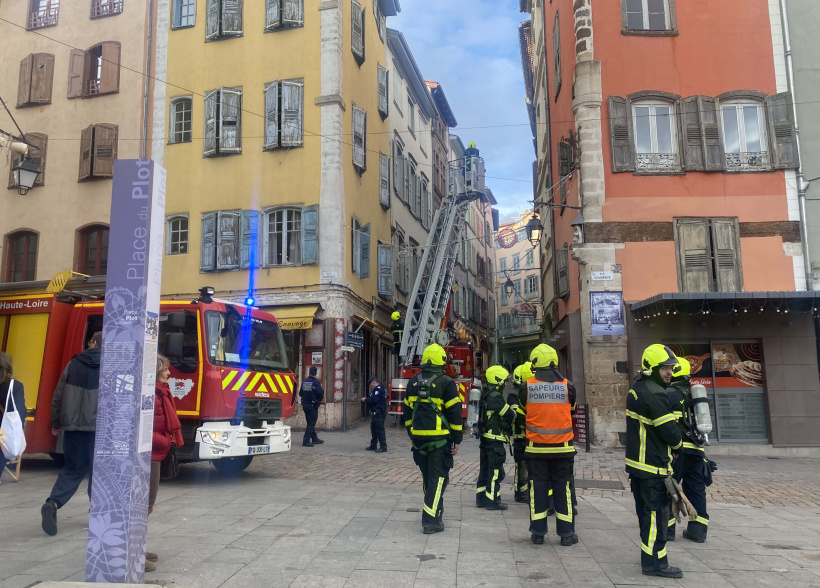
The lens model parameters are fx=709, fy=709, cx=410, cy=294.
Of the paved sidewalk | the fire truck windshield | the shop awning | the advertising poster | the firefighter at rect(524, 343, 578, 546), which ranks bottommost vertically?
the paved sidewalk

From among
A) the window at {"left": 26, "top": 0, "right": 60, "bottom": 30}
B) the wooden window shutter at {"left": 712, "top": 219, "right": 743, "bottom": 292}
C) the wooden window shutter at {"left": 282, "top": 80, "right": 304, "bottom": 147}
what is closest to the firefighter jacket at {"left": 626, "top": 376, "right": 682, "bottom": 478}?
the wooden window shutter at {"left": 712, "top": 219, "right": 743, "bottom": 292}

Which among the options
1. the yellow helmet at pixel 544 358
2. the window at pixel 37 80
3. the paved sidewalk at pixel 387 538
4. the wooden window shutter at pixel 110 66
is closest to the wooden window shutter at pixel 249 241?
the wooden window shutter at pixel 110 66

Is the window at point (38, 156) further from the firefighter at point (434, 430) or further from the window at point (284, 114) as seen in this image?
the firefighter at point (434, 430)

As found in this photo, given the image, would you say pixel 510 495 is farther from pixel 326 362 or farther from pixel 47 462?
pixel 326 362

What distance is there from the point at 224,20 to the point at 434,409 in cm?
1825

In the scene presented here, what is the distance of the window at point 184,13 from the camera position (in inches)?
871

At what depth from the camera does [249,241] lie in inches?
797

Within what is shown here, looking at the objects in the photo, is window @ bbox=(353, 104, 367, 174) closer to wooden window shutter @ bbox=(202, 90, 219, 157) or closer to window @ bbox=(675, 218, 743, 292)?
wooden window shutter @ bbox=(202, 90, 219, 157)

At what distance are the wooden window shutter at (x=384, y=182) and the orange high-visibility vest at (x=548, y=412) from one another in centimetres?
1829

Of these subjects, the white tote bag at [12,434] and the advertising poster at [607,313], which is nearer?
the white tote bag at [12,434]

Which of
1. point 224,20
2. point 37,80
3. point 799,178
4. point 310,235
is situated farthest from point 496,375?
point 37,80

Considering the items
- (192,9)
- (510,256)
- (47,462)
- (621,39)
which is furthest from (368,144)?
(510,256)

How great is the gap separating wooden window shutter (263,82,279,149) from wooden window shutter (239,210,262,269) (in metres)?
2.13

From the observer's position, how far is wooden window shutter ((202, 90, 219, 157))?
20922 millimetres
